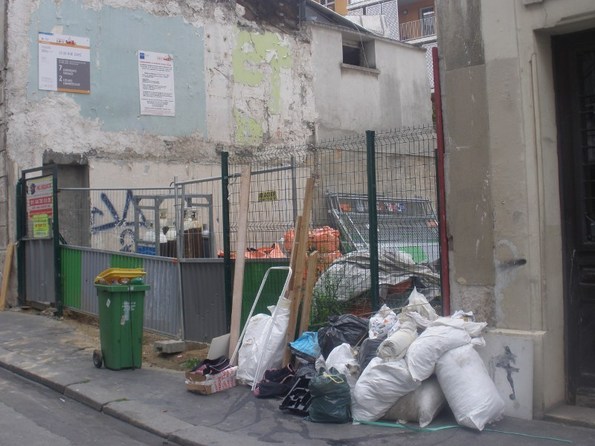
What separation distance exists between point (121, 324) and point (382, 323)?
10.5ft

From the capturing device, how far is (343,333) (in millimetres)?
6918

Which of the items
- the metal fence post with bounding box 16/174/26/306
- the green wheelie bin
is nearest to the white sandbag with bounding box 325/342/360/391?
the green wheelie bin

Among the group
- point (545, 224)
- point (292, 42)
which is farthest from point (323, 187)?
point (292, 42)

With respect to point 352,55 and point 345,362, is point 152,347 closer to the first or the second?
point 345,362

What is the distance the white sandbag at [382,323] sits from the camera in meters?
6.55

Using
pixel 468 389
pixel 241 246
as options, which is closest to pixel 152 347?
pixel 241 246

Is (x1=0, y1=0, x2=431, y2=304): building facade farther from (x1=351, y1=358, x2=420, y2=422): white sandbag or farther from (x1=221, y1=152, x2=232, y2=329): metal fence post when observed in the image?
(x1=351, y1=358, x2=420, y2=422): white sandbag

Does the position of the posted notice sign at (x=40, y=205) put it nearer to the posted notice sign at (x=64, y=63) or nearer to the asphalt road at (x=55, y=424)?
the posted notice sign at (x=64, y=63)

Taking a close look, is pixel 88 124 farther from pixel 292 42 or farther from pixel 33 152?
pixel 292 42

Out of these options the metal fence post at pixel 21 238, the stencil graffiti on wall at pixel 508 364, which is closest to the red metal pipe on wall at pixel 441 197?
the stencil graffiti on wall at pixel 508 364

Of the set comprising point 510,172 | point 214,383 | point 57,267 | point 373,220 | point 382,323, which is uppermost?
point 510,172

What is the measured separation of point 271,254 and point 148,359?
83.3 inches

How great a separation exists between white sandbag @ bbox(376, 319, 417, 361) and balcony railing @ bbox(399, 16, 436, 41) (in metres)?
35.0

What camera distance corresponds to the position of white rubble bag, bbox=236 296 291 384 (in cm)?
725
